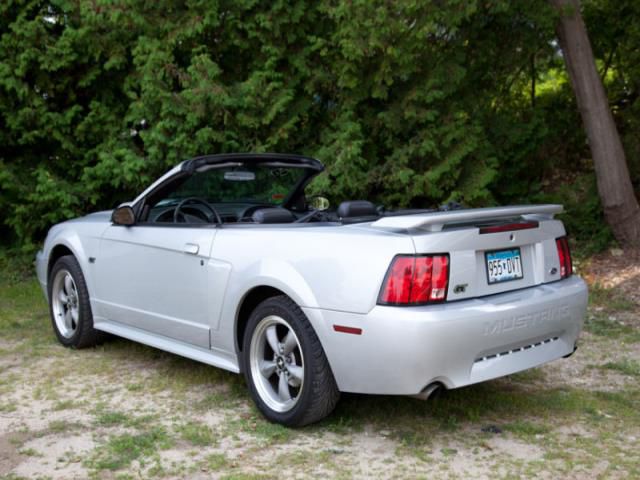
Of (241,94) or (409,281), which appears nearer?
(409,281)

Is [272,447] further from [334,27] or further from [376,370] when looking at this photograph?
[334,27]

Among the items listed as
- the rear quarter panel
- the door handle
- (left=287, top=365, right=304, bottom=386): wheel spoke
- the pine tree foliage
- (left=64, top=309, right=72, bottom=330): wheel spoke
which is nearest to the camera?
the rear quarter panel

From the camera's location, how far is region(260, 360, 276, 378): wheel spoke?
4.30m

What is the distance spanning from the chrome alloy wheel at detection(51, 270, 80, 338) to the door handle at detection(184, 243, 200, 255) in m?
1.70

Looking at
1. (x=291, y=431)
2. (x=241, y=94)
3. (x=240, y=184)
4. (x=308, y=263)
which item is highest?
(x=241, y=94)

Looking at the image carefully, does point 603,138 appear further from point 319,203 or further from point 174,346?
point 174,346

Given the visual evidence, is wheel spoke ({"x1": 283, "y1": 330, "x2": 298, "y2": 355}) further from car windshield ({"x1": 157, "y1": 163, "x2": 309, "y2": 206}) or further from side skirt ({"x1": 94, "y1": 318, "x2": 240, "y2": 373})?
car windshield ({"x1": 157, "y1": 163, "x2": 309, "y2": 206})

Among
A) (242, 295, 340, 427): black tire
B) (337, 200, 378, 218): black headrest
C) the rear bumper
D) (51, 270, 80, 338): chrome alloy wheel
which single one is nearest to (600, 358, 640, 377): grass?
the rear bumper

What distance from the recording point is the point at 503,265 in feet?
13.2

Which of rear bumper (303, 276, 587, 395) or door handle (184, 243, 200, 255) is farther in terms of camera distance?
door handle (184, 243, 200, 255)

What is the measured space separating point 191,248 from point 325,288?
1.22 meters

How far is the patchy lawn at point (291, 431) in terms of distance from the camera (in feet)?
12.0

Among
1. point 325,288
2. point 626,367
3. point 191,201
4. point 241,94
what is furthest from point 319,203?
point 241,94

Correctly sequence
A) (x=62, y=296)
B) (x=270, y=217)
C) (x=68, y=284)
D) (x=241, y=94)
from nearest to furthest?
(x=270, y=217) < (x=68, y=284) < (x=62, y=296) < (x=241, y=94)
